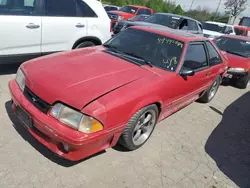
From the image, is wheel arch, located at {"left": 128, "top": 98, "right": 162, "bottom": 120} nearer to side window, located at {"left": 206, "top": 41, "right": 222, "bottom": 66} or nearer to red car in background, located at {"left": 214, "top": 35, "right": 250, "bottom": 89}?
side window, located at {"left": 206, "top": 41, "right": 222, "bottom": 66}

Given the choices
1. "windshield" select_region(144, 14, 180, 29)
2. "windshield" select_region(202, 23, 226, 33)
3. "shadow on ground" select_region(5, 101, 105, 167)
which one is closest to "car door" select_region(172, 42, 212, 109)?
"shadow on ground" select_region(5, 101, 105, 167)

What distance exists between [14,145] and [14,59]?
87.9 inches

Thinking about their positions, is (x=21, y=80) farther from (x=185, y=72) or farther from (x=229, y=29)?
(x=229, y=29)

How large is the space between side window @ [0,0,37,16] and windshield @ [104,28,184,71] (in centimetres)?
177

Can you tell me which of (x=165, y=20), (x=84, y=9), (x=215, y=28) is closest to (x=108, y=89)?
(x=84, y=9)

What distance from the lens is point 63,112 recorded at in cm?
247

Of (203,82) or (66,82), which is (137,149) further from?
(203,82)

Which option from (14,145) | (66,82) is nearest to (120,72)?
(66,82)

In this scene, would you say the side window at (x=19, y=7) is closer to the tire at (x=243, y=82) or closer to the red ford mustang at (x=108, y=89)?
the red ford mustang at (x=108, y=89)

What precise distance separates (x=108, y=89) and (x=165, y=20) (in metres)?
7.93

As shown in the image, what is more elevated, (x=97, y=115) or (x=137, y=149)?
(x=97, y=115)

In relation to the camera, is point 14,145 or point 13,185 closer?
point 13,185

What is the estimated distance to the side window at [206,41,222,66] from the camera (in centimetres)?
459

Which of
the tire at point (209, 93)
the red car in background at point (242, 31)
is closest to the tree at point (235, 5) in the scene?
the red car in background at point (242, 31)
